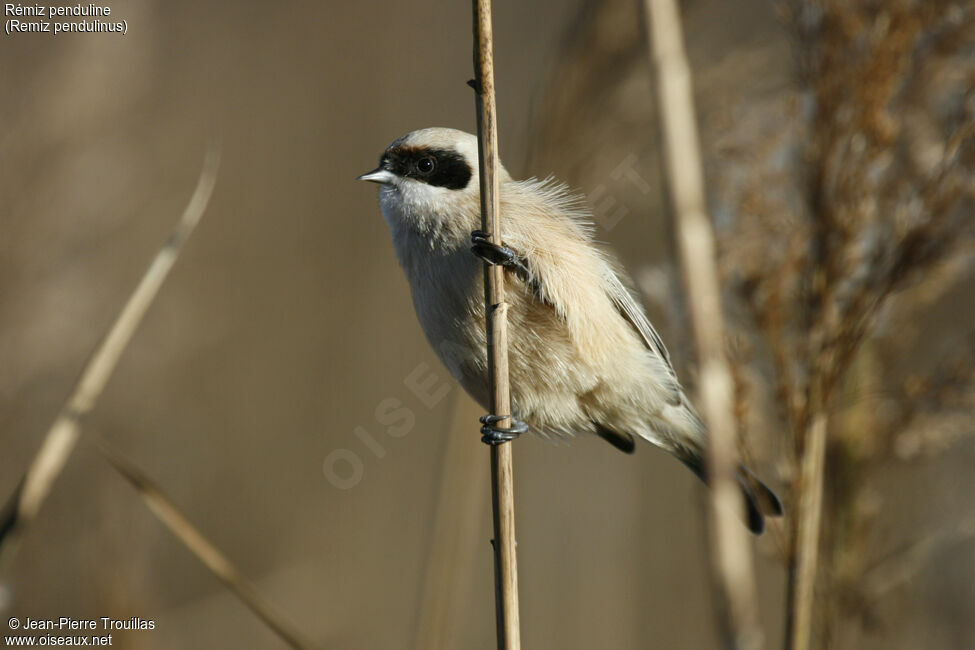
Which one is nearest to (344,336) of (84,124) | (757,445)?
(84,124)

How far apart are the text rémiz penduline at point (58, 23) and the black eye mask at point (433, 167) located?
109 cm

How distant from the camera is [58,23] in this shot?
3.06 meters

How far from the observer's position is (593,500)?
11.8 ft

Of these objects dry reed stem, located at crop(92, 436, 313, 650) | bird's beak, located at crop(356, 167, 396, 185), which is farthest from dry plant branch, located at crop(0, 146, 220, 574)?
bird's beak, located at crop(356, 167, 396, 185)

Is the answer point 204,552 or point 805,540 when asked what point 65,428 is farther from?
point 805,540

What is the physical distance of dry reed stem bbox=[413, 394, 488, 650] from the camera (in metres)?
2.15

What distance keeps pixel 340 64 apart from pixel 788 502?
3504 mm

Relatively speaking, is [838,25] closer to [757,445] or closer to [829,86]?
[829,86]

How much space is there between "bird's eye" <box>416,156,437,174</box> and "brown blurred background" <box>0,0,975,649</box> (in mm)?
303

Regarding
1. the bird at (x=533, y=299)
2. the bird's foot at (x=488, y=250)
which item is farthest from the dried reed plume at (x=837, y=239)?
the bird's foot at (x=488, y=250)

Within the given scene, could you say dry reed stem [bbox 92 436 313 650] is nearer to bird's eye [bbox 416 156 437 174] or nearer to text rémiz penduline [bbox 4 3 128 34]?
bird's eye [bbox 416 156 437 174]

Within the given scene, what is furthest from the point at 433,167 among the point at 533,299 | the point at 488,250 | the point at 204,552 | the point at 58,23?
the point at 58,23

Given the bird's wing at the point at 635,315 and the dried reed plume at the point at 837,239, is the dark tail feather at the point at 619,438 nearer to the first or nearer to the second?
the bird's wing at the point at 635,315

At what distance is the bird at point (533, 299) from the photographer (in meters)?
2.24
